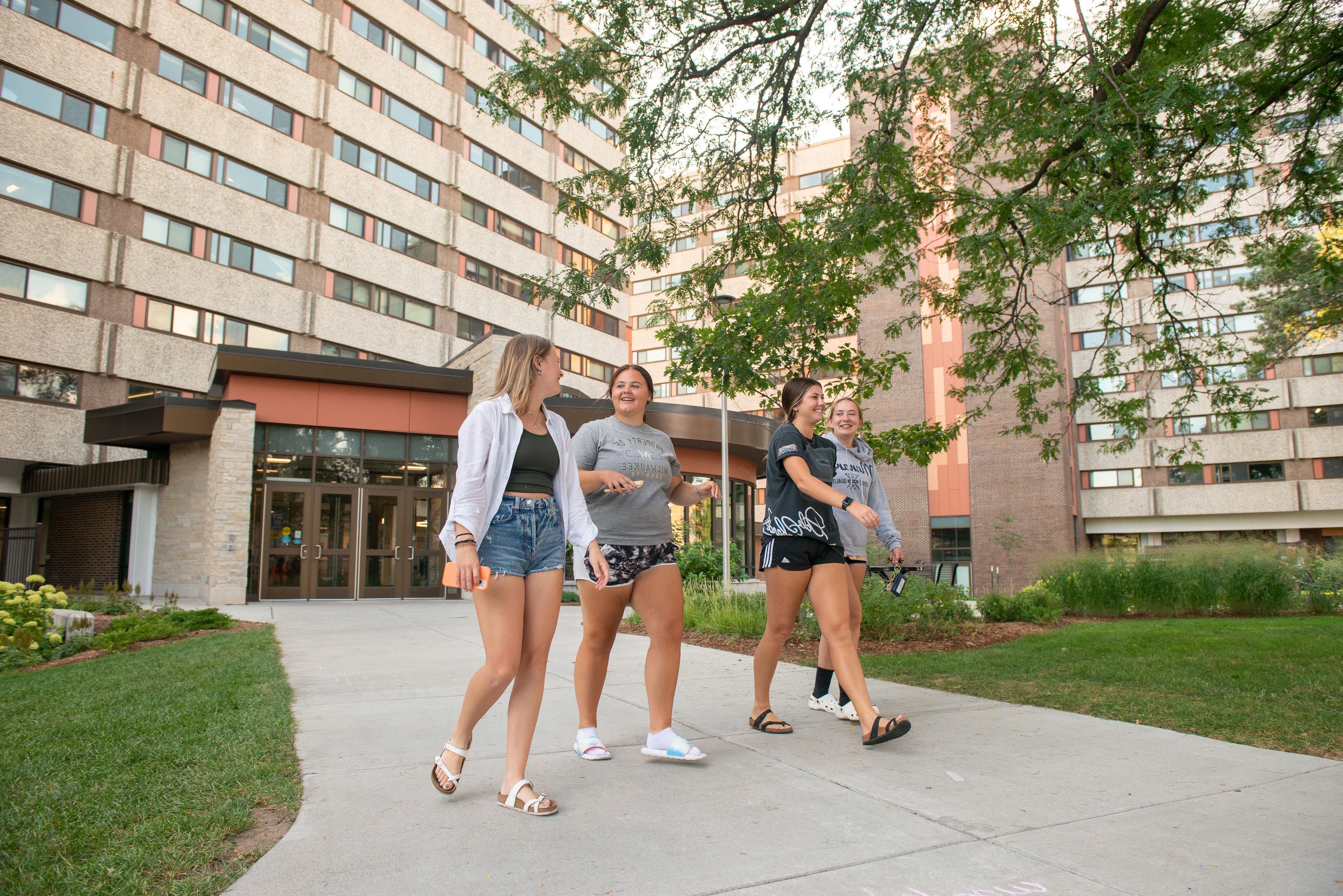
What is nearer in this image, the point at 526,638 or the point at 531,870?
the point at 531,870

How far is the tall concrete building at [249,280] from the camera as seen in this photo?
18.2m

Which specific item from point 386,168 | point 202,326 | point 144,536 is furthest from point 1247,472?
point 144,536

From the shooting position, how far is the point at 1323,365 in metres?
40.4

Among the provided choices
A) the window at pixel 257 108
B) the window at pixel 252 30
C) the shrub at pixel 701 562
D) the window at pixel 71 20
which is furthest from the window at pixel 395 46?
the shrub at pixel 701 562

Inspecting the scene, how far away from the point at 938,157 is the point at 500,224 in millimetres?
27413

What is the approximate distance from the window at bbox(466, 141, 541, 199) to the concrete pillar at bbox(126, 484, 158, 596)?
2032 cm

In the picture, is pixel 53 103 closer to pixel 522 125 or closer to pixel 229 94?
pixel 229 94

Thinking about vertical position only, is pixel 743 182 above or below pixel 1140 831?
above

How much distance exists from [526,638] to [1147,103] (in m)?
6.53

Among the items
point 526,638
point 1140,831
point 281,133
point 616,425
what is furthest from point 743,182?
point 281,133

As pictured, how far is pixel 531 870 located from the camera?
2.57m

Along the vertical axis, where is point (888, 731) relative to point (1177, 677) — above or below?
above

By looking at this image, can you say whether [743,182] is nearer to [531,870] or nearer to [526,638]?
[526,638]

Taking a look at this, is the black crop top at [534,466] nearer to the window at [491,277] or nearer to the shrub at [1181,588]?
the shrub at [1181,588]
